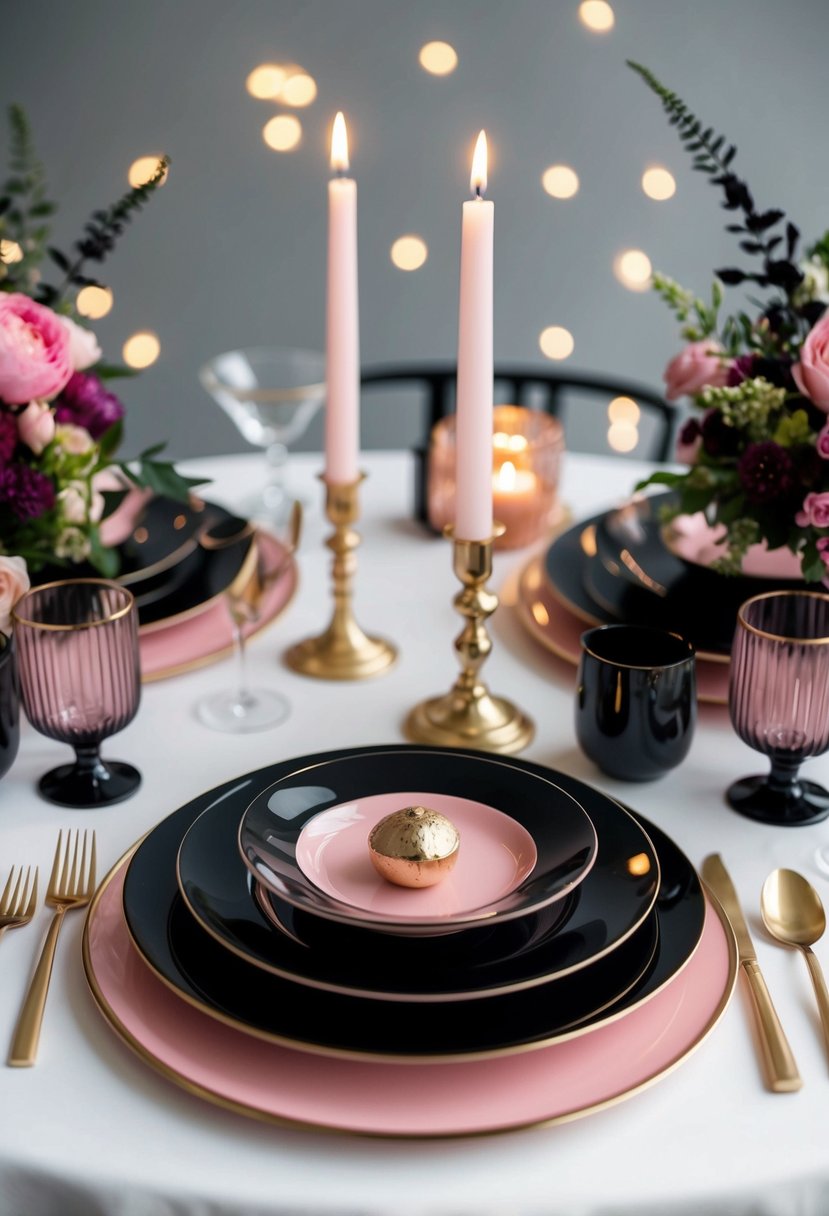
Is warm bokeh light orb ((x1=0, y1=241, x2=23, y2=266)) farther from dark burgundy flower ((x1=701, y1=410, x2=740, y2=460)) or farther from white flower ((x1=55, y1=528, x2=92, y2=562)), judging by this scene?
dark burgundy flower ((x1=701, y1=410, x2=740, y2=460))

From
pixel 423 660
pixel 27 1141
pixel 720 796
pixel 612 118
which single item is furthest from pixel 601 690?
pixel 612 118

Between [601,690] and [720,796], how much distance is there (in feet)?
0.44

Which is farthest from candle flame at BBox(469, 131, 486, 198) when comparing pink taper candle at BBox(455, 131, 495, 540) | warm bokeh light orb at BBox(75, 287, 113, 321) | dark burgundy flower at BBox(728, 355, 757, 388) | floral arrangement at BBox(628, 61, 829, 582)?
warm bokeh light orb at BBox(75, 287, 113, 321)

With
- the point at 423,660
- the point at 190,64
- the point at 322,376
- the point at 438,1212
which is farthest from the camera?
the point at 190,64

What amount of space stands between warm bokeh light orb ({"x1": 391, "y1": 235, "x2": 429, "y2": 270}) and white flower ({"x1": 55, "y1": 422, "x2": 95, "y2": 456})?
2027mm

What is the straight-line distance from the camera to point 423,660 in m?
1.24

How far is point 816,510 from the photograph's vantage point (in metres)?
1.03

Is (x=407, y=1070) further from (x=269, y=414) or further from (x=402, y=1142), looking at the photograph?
(x=269, y=414)

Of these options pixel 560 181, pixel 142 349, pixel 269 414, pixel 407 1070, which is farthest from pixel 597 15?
pixel 407 1070

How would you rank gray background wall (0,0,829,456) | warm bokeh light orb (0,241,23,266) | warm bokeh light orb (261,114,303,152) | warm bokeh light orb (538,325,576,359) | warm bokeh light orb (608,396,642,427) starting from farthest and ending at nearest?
warm bokeh light orb (608,396,642,427) → warm bokeh light orb (538,325,576,359) → warm bokeh light orb (261,114,303,152) → gray background wall (0,0,829,456) → warm bokeh light orb (0,241,23,266)

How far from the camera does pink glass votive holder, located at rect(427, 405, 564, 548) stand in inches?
57.2

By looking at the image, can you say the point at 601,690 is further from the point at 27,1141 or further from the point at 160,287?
the point at 160,287

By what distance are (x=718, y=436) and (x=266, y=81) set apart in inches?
84.5

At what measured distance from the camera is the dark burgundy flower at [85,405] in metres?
1.17
